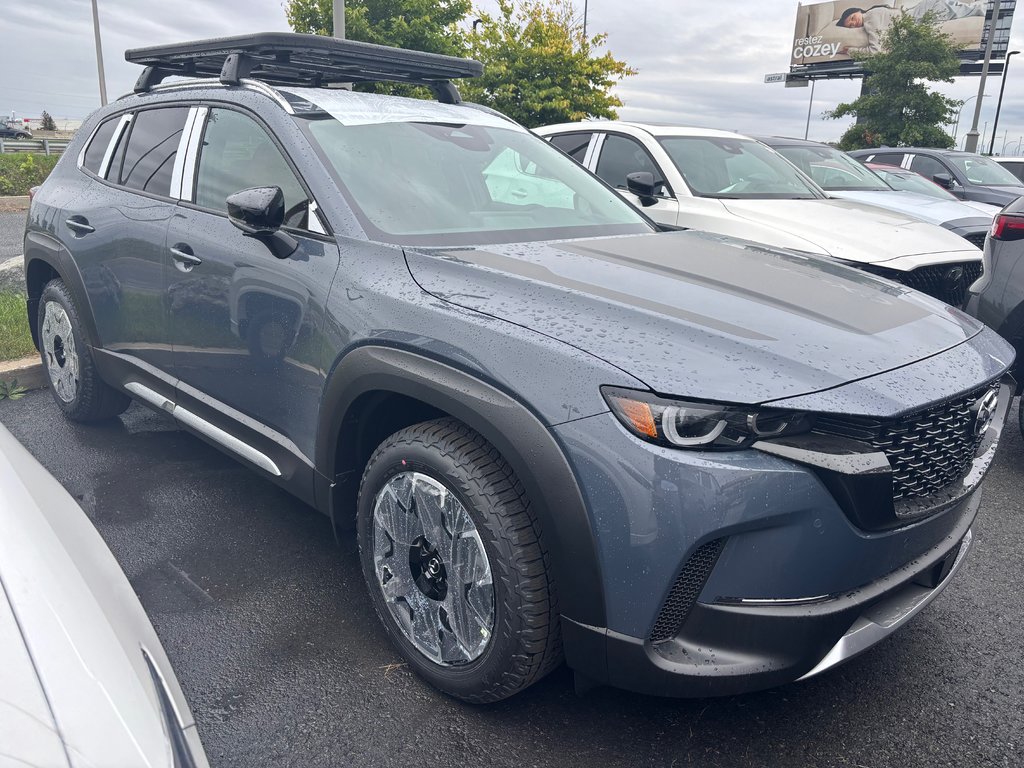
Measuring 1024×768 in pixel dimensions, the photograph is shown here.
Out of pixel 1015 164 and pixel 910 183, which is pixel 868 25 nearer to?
pixel 1015 164

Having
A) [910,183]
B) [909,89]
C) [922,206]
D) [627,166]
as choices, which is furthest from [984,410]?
[909,89]

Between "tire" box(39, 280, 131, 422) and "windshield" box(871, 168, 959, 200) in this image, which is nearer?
"tire" box(39, 280, 131, 422)

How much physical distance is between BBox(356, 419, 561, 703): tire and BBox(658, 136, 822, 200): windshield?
15.0 feet

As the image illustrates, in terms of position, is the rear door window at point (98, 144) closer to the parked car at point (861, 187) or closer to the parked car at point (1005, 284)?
the parked car at point (1005, 284)

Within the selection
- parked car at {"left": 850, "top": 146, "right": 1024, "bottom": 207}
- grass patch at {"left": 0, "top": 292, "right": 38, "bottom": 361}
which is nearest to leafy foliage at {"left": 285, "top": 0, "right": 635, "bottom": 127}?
parked car at {"left": 850, "top": 146, "right": 1024, "bottom": 207}

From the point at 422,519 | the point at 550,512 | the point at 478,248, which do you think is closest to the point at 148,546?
the point at 422,519

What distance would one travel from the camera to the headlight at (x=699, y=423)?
185 centimetres

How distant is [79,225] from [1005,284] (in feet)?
14.9

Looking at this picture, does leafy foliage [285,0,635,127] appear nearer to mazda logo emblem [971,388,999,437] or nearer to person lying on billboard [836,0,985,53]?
mazda logo emblem [971,388,999,437]

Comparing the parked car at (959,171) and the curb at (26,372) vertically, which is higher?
the parked car at (959,171)

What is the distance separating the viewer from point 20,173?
17016mm

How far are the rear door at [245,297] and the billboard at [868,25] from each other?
49.1 m

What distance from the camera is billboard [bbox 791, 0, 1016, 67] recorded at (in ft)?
153

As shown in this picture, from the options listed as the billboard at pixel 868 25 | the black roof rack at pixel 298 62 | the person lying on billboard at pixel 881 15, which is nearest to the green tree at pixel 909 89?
the billboard at pixel 868 25
